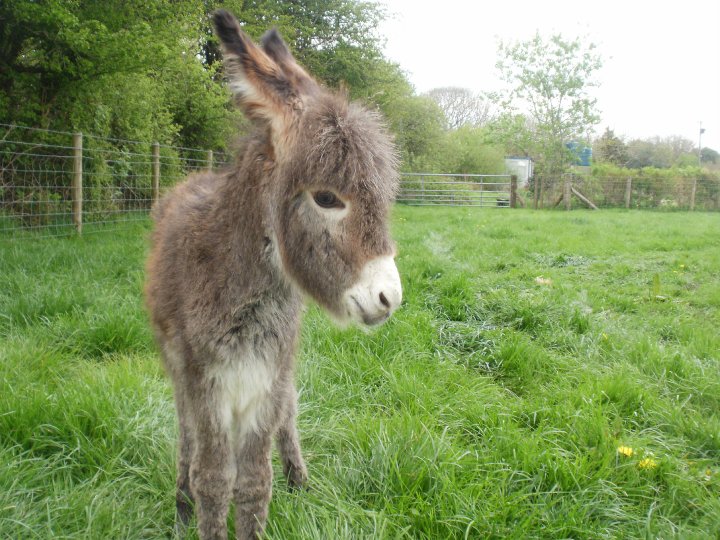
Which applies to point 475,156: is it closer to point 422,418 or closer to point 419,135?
point 419,135

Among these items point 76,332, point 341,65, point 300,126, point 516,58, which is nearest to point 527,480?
point 300,126

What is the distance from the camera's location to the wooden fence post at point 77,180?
838cm

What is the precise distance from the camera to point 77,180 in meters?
8.47

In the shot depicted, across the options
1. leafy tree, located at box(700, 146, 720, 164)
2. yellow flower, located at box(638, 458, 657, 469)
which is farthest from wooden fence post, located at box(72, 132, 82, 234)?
leafy tree, located at box(700, 146, 720, 164)

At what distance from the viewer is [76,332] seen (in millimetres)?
4098

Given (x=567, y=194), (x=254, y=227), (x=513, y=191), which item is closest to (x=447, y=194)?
(x=513, y=191)

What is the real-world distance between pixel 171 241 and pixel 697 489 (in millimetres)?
2916

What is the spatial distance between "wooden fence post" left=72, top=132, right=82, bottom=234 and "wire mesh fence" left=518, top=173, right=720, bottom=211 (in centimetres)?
2037

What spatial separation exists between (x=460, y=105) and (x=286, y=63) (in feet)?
137

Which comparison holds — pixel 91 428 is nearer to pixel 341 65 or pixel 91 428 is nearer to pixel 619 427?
pixel 619 427

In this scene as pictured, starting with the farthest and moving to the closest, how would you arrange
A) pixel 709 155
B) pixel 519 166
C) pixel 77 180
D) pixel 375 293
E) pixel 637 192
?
pixel 709 155
pixel 519 166
pixel 637 192
pixel 77 180
pixel 375 293

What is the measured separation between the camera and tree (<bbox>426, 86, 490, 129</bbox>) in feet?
133

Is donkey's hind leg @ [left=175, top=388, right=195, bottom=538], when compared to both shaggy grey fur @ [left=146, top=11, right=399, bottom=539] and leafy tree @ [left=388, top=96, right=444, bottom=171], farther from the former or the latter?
leafy tree @ [left=388, top=96, right=444, bottom=171]

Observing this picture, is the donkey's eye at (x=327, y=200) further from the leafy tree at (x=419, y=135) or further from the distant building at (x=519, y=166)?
the distant building at (x=519, y=166)
